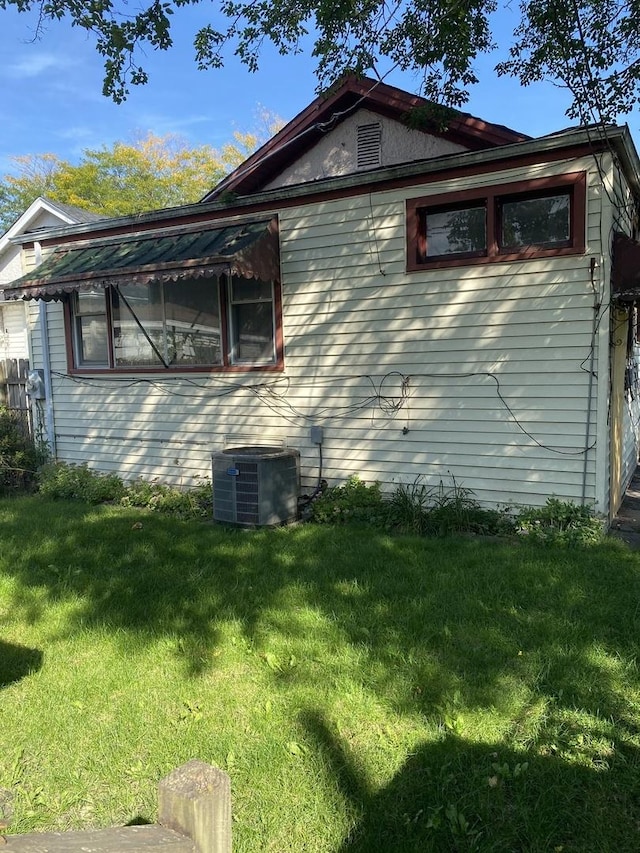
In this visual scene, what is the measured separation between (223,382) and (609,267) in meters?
4.49

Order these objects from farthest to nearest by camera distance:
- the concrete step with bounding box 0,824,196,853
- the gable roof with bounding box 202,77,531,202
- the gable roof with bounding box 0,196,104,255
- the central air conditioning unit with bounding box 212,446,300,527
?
the gable roof with bounding box 0,196,104,255 < the gable roof with bounding box 202,77,531,202 < the central air conditioning unit with bounding box 212,446,300,527 < the concrete step with bounding box 0,824,196,853

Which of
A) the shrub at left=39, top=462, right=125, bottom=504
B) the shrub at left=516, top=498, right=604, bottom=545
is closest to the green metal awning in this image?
the shrub at left=39, top=462, right=125, bottom=504

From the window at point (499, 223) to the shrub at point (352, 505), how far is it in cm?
243

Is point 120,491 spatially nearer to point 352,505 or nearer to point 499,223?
point 352,505

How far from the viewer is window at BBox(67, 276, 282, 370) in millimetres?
7434

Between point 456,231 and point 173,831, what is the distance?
593cm

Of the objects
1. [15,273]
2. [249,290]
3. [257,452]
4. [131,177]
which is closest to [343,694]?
[257,452]

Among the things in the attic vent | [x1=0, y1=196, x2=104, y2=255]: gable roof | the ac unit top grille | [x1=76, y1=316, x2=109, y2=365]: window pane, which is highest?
[x1=0, y1=196, x2=104, y2=255]: gable roof

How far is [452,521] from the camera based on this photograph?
19.3 feet

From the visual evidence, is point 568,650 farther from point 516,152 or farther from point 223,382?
point 223,382

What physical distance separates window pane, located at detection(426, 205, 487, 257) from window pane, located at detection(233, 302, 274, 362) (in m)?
2.14

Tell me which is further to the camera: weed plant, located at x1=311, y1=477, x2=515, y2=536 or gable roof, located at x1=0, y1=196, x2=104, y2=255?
gable roof, located at x1=0, y1=196, x2=104, y2=255

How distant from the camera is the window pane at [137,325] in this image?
816 centimetres

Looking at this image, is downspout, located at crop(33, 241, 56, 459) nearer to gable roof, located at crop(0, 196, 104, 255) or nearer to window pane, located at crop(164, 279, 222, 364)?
window pane, located at crop(164, 279, 222, 364)
